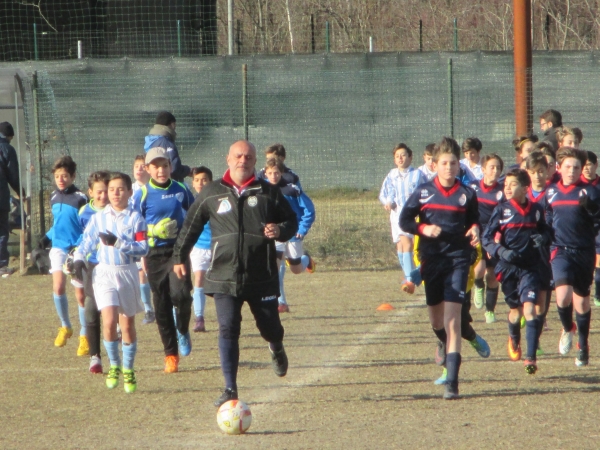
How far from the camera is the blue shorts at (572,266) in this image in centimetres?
794

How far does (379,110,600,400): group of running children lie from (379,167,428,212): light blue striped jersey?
2487 mm

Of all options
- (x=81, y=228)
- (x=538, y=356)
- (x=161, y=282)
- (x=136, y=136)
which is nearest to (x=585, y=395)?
(x=538, y=356)

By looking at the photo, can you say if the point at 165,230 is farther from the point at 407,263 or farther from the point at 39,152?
the point at 39,152

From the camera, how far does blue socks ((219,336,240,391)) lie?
6441mm

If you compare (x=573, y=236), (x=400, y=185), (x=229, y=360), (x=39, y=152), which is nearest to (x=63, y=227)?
(x=229, y=360)

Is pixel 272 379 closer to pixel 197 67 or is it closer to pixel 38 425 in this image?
pixel 38 425

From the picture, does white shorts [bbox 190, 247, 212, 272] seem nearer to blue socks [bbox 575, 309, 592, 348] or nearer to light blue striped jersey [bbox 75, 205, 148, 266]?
light blue striped jersey [bbox 75, 205, 148, 266]

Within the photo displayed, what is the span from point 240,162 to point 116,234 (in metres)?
1.36

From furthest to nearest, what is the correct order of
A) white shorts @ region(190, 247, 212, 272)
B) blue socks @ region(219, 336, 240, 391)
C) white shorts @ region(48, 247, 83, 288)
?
white shorts @ region(190, 247, 212, 272) < white shorts @ region(48, 247, 83, 288) < blue socks @ region(219, 336, 240, 391)

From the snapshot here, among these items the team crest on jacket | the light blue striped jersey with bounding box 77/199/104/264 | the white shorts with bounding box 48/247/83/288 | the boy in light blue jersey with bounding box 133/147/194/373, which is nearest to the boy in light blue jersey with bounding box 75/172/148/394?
the light blue striped jersey with bounding box 77/199/104/264

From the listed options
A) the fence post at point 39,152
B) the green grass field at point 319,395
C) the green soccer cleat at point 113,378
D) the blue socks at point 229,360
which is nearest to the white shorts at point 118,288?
the green soccer cleat at point 113,378

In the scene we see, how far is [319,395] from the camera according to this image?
715 centimetres

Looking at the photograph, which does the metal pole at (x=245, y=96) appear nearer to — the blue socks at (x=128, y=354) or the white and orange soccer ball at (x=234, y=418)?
the blue socks at (x=128, y=354)

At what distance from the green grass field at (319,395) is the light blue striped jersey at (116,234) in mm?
1021
